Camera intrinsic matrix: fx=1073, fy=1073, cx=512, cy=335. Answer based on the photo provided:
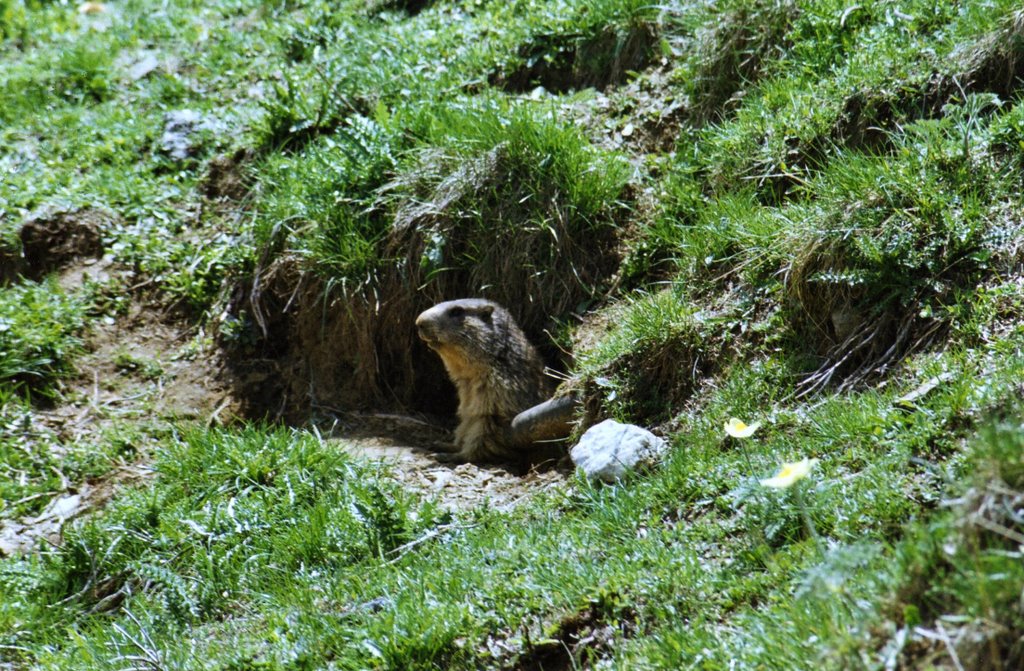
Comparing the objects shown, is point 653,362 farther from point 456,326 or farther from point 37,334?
point 37,334

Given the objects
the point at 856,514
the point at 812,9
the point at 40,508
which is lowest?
the point at 40,508

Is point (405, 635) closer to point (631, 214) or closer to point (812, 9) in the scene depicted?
point (631, 214)

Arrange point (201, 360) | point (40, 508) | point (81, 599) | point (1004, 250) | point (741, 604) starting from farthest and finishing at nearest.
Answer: point (201, 360) → point (40, 508) → point (81, 599) → point (1004, 250) → point (741, 604)

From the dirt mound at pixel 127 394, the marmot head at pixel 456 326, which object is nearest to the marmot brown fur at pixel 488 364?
the marmot head at pixel 456 326

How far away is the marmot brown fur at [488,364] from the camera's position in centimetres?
706

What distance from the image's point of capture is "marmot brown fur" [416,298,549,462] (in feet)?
A: 23.2

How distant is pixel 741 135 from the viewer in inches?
268

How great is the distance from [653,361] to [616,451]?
2.57 feet

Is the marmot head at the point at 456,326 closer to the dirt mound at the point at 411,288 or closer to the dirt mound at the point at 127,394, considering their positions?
the dirt mound at the point at 411,288

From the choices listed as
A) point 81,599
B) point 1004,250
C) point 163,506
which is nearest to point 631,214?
point 1004,250

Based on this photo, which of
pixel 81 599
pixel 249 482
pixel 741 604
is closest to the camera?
pixel 741 604

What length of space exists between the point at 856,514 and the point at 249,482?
341cm

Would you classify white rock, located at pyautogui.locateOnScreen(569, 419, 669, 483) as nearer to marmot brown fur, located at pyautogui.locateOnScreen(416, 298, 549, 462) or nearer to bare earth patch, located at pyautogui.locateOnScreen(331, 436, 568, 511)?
bare earth patch, located at pyautogui.locateOnScreen(331, 436, 568, 511)

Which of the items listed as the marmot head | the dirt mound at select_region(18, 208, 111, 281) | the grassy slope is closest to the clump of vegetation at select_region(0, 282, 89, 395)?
the grassy slope
